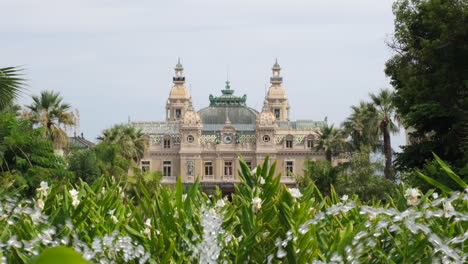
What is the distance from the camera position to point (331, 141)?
189 feet

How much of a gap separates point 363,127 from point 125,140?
14.8 meters

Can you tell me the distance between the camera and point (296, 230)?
5.25m

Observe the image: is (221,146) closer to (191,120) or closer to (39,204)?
(191,120)

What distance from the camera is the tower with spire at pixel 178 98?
4124 inches

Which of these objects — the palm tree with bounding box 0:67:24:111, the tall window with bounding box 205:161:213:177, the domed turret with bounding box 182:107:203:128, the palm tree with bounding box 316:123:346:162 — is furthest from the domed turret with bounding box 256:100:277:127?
the palm tree with bounding box 0:67:24:111

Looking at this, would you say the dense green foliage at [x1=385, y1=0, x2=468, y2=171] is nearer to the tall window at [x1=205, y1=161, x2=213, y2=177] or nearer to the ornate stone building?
the ornate stone building

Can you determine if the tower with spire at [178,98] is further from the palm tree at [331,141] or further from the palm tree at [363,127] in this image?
the palm tree at [363,127]

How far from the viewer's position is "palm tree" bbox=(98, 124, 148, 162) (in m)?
50.4

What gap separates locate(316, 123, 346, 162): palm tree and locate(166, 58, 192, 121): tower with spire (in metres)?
46.1

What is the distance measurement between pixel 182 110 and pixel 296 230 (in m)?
99.8

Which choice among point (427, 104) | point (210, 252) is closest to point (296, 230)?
point (210, 252)

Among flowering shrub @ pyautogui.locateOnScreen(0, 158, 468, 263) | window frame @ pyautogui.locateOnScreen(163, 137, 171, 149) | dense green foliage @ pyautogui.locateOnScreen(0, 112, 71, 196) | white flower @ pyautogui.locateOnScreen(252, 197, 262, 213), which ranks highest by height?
window frame @ pyautogui.locateOnScreen(163, 137, 171, 149)

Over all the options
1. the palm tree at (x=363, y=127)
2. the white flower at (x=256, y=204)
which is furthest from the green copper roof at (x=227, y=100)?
the white flower at (x=256, y=204)

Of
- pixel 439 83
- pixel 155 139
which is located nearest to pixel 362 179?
pixel 439 83
